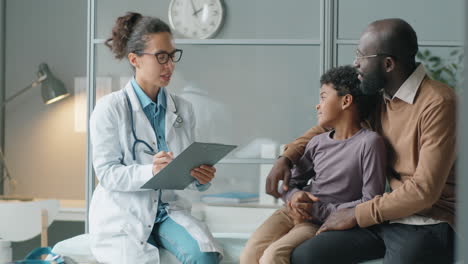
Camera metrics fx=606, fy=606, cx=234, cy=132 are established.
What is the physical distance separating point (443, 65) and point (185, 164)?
69.6 inches

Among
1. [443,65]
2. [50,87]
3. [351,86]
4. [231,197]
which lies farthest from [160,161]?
[50,87]

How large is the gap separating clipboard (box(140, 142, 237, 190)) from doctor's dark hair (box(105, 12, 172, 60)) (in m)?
0.51

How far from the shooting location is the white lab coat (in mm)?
2012

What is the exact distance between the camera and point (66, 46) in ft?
18.4

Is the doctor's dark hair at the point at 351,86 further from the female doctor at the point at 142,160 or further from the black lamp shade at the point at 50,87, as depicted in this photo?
the black lamp shade at the point at 50,87

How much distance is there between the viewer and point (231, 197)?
3295 millimetres

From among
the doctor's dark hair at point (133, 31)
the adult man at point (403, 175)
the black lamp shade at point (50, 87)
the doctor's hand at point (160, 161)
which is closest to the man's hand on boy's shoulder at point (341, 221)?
the adult man at point (403, 175)

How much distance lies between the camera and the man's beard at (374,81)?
2.04 m

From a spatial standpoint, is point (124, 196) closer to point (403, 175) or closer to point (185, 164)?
point (185, 164)

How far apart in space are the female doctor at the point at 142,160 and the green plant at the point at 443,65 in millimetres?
1438

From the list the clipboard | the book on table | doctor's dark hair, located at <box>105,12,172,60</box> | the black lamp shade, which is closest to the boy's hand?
the clipboard

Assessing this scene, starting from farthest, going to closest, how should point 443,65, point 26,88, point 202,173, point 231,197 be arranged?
point 26,88
point 231,197
point 443,65
point 202,173

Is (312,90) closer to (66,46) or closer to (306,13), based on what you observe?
(306,13)

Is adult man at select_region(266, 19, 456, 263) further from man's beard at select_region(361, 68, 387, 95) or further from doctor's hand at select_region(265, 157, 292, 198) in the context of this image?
doctor's hand at select_region(265, 157, 292, 198)
